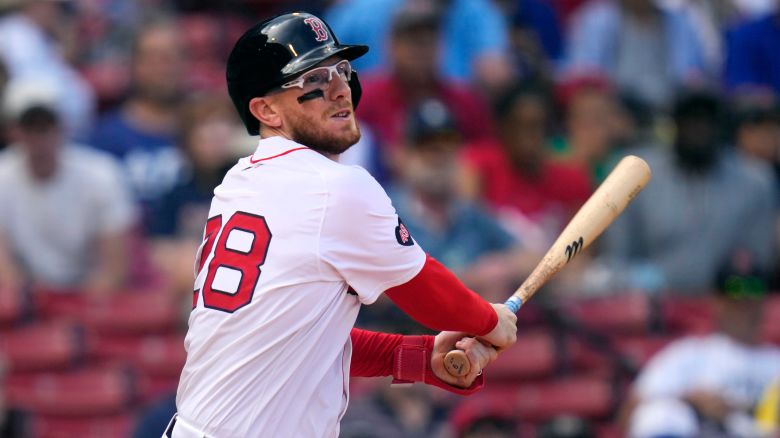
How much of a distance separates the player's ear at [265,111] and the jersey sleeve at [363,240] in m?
0.27

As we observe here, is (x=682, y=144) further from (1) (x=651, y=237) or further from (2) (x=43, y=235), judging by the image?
(2) (x=43, y=235)

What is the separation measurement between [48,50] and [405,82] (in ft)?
8.82

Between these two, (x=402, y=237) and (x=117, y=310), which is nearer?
(x=402, y=237)

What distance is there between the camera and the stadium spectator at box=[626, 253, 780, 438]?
22.0ft

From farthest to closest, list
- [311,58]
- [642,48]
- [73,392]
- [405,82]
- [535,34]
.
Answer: [535,34] < [642,48] < [405,82] < [73,392] < [311,58]

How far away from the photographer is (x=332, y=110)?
377 centimetres

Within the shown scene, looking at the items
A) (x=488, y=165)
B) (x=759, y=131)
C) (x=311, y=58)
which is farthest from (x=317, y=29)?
(x=759, y=131)

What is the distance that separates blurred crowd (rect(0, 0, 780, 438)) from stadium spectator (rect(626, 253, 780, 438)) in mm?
11

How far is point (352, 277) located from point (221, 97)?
4953 millimetres

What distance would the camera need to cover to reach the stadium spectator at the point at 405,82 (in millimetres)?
8266

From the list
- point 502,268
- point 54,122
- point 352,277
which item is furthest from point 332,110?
point 54,122

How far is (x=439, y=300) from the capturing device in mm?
3660

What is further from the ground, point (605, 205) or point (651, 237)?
point (605, 205)

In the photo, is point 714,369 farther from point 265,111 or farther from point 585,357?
point 265,111
